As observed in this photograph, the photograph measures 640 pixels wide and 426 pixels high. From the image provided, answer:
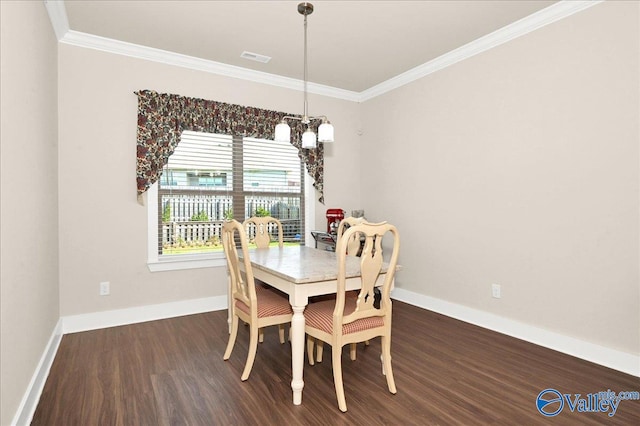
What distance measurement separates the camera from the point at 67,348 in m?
2.97

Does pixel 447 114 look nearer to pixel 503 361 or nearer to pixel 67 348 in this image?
pixel 503 361

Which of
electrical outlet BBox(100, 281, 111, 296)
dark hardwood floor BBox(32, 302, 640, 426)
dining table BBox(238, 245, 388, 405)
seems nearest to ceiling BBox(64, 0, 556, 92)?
dining table BBox(238, 245, 388, 405)

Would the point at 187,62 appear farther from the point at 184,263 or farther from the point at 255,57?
the point at 184,263

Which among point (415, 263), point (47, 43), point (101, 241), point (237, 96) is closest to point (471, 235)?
point (415, 263)

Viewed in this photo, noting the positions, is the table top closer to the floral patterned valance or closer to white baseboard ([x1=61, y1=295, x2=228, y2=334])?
white baseboard ([x1=61, y1=295, x2=228, y2=334])

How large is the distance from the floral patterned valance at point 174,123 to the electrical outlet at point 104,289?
941mm

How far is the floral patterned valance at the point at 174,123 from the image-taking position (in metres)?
3.64

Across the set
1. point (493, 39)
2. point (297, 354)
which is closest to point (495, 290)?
point (297, 354)

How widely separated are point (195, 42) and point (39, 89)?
1.50 metres

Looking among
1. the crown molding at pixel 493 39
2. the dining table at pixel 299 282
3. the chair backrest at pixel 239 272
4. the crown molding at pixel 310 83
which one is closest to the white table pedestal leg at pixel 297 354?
the dining table at pixel 299 282

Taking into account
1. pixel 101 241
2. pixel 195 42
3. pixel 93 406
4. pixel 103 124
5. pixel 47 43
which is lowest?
pixel 93 406

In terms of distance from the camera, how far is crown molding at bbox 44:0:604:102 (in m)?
2.92

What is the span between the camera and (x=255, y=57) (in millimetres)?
3877

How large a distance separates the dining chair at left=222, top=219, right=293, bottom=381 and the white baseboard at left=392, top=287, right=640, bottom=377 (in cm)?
204
